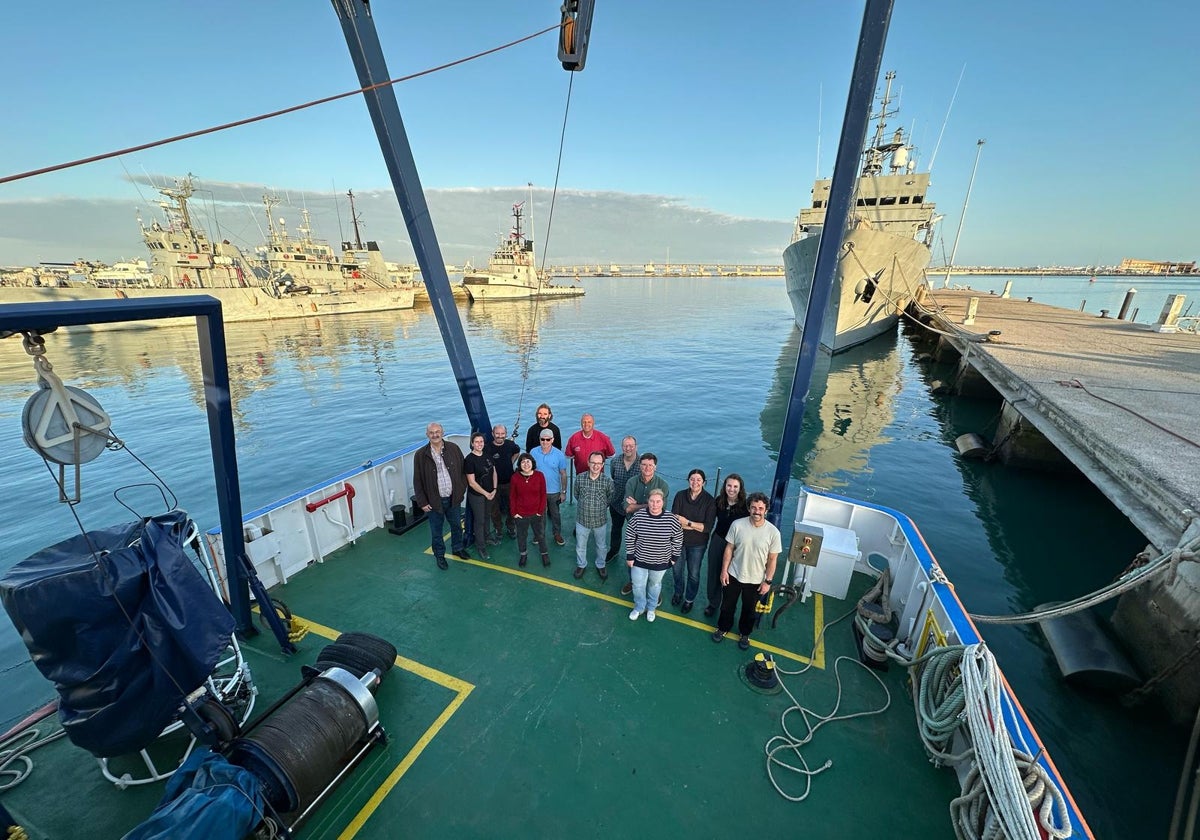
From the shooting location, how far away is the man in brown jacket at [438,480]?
19.5 ft

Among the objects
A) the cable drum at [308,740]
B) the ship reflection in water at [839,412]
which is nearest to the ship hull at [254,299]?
the ship reflection in water at [839,412]

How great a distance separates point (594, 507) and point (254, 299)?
54.7m

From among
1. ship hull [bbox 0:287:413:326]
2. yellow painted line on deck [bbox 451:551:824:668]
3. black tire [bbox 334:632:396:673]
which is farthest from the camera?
ship hull [bbox 0:287:413:326]

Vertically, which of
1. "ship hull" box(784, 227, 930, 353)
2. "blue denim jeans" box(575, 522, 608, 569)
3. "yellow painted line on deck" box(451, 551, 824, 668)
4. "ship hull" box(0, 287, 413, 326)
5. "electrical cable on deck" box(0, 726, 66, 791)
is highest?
"ship hull" box(784, 227, 930, 353)

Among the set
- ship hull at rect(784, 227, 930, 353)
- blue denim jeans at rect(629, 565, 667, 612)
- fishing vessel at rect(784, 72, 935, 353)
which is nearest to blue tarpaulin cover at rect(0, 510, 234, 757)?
blue denim jeans at rect(629, 565, 667, 612)

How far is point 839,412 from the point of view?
1862cm

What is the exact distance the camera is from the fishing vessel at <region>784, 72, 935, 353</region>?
23547mm

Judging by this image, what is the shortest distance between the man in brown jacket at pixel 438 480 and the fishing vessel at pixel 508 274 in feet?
217

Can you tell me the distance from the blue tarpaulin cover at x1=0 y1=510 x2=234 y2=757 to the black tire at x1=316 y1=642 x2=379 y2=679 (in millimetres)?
939

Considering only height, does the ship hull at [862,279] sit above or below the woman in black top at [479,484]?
above

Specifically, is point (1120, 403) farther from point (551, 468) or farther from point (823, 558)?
point (551, 468)

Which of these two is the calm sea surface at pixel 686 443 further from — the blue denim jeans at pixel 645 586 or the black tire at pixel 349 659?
the blue denim jeans at pixel 645 586

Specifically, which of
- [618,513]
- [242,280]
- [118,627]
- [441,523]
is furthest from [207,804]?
[242,280]

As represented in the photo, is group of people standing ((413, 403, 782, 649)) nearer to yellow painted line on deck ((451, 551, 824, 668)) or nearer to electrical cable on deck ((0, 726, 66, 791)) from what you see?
yellow painted line on deck ((451, 551, 824, 668))
